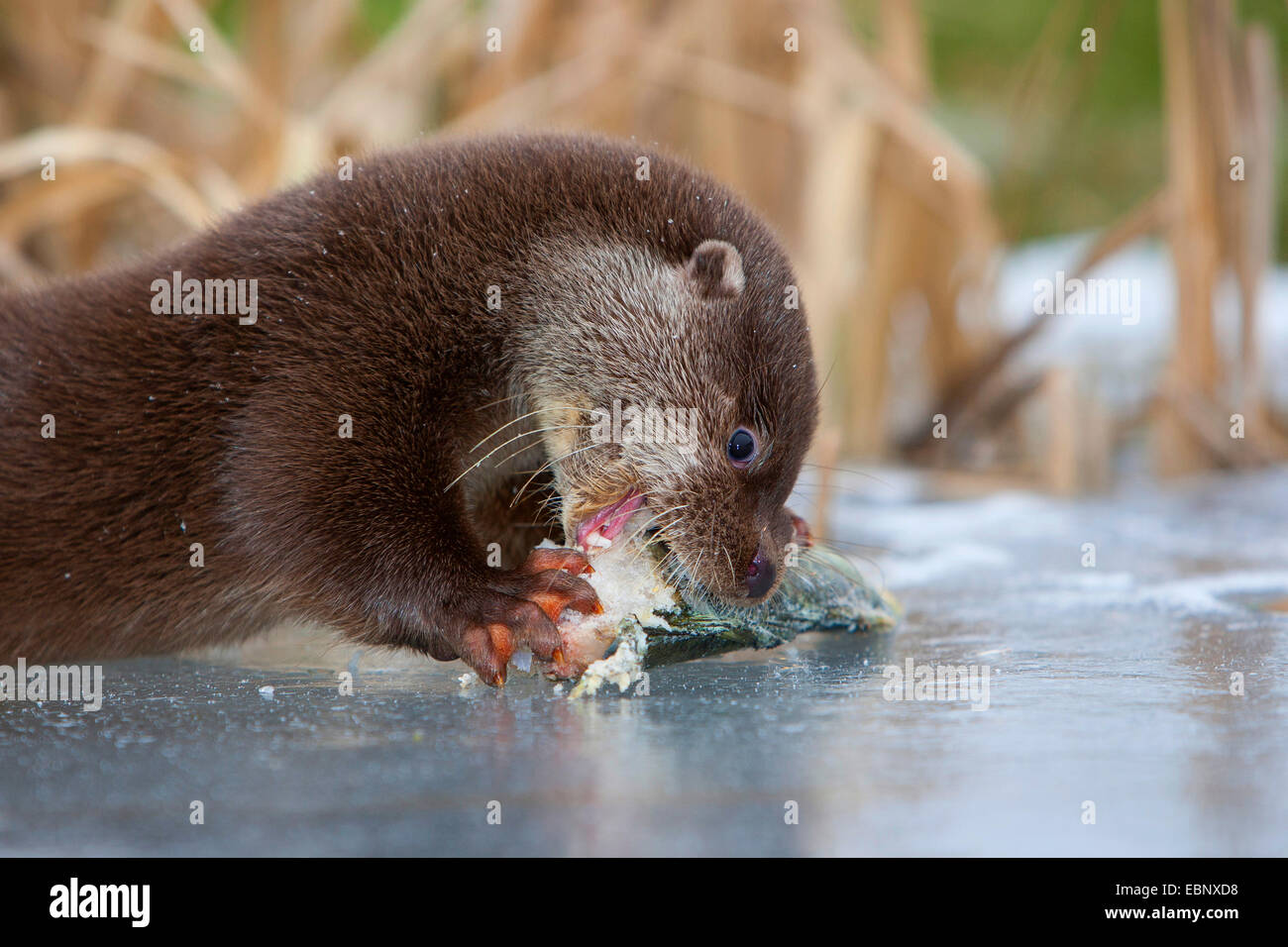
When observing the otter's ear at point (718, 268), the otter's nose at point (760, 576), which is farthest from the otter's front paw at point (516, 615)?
the otter's ear at point (718, 268)

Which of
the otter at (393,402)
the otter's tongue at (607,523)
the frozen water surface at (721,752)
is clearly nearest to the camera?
the frozen water surface at (721,752)

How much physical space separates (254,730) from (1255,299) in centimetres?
411

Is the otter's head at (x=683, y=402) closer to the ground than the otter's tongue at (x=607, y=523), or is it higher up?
higher up

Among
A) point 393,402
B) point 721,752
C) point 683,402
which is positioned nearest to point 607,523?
point 683,402

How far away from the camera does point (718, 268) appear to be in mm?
2436

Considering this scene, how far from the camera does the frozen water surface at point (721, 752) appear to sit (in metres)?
1.26

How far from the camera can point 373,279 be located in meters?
2.35

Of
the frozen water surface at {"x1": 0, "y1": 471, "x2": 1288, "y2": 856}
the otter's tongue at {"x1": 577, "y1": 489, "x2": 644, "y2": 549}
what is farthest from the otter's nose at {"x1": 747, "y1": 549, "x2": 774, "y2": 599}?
the otter's tongue at {"x1": 577, "y1": 489, "x2": 644, "y2": 549}

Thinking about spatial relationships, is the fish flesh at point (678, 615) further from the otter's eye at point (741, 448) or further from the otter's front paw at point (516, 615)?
the otter's eye at point (741, 448)

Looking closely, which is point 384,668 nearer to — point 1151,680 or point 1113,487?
point 1151,680

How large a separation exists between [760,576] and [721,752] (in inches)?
31.7

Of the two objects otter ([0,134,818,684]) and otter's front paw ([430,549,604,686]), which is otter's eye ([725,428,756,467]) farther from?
otter's front paw ([430,549,604,686])

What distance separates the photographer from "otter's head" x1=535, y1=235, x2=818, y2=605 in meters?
2.42
